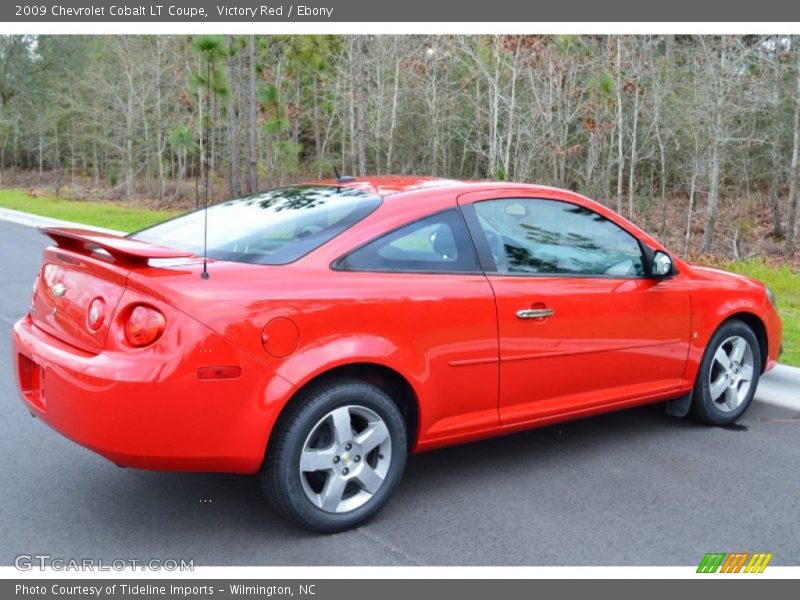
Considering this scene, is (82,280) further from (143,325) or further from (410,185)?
(410,185)

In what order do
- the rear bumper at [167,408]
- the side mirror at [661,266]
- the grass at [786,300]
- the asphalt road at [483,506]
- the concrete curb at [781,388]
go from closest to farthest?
the rear bumper at [167,408], the asphalt road at [483,506], the side mirror at [661,266], the concrete curb at [781,388], the grass at [786,300]

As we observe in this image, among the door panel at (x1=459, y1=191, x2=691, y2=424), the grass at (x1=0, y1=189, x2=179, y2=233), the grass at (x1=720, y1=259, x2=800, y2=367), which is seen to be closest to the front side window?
the door panel at (x1=459, y1=191, x2=691, y2=424)

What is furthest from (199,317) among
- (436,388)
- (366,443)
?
(436,388)

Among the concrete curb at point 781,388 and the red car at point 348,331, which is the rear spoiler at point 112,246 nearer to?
the red car at point 348,331

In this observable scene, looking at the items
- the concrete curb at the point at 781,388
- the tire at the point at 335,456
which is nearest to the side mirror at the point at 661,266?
the concrete curb at the point at 781,388

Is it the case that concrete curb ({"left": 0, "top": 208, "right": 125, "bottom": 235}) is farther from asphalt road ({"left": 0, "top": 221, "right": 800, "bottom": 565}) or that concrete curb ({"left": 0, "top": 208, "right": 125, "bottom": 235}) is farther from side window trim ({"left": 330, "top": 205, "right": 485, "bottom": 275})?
side window trim ({"left": 330, "top": 205, "right": 485, "bottom": 275})

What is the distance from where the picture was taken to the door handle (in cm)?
399

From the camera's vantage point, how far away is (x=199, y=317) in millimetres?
3123

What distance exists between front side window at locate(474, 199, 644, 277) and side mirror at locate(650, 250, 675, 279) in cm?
7

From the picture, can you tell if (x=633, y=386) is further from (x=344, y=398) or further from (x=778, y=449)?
(x=344, y=398)

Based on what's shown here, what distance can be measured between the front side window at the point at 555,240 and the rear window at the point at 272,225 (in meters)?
0.70

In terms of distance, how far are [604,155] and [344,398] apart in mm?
19956

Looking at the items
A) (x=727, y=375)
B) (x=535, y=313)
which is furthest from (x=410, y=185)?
(x=727, y=375)

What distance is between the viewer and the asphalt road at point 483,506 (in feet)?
10.9
